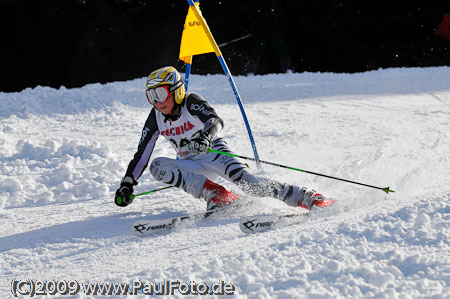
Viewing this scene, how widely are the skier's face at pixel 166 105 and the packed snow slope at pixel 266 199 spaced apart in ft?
2.43

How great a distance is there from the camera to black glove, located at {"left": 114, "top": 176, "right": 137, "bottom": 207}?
3.97 m

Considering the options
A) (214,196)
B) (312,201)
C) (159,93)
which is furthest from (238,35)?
(312,201)

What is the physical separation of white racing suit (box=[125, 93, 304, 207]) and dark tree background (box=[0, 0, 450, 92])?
11.3m

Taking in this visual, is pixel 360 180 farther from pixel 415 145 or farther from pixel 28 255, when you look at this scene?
pixel 28 255

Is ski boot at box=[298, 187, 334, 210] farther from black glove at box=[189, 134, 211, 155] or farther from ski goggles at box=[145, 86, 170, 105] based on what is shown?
ski goggles at box=[145, 86, 170, 105]

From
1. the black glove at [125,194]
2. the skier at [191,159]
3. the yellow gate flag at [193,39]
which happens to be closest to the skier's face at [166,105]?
the skier at [191,159]

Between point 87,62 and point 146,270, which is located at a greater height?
point 87,62

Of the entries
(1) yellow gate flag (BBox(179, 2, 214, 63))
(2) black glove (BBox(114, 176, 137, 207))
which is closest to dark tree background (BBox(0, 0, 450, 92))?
(1) yellow gate flag (BBox(179, 2, 214, 63))

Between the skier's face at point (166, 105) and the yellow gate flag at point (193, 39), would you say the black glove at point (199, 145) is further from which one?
the yellow gate flag at point (193, 39)

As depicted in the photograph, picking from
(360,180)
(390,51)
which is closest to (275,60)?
(390,51)

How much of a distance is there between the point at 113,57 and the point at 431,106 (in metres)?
10.9

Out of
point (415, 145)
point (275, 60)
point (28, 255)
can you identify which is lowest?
point (28, 255)

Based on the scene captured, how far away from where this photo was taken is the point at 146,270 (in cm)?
276

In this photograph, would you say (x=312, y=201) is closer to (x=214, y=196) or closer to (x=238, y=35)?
(x=214, y=196)
